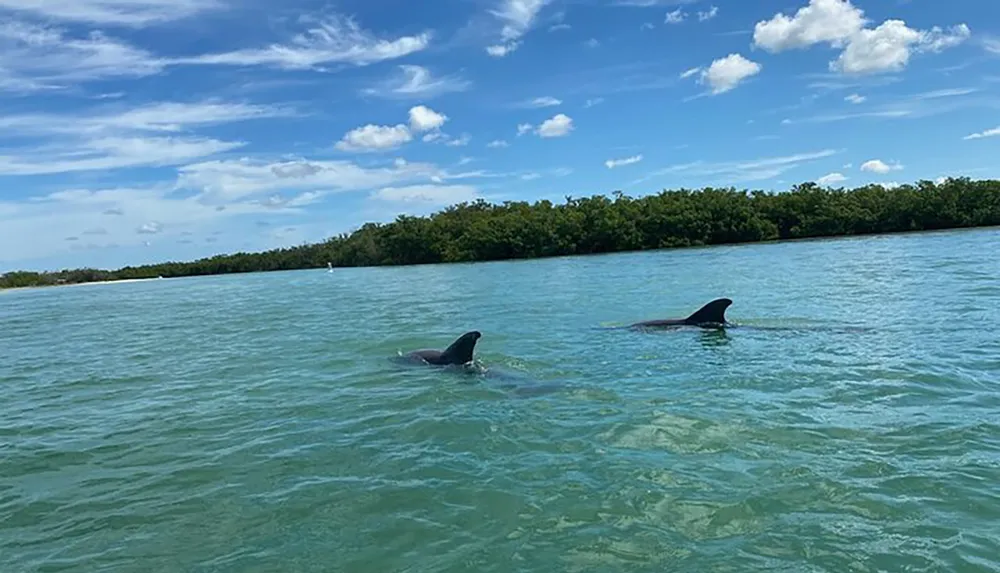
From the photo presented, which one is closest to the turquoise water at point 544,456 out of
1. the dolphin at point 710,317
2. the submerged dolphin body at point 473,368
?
the submerged dolphin body at point 473,368

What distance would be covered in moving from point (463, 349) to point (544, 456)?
5.92 m

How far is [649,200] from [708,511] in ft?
320

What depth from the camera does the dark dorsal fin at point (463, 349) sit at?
44.6ft

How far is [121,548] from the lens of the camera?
6375mm

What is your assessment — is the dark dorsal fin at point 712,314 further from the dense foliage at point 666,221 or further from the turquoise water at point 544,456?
the dense foliage at point 666,221

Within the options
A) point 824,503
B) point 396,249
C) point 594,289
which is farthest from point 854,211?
point 824,503

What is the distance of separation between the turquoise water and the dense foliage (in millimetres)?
72716

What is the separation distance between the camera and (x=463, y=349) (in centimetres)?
1373

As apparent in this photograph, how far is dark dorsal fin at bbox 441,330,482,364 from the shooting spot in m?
13.6

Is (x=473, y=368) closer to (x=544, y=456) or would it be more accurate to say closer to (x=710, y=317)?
(x=544, y=456)

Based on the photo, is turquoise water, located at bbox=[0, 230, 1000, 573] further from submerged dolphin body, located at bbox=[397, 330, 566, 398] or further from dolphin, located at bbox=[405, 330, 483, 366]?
dolphin, located at bbox=[405, 330, 483, 366]

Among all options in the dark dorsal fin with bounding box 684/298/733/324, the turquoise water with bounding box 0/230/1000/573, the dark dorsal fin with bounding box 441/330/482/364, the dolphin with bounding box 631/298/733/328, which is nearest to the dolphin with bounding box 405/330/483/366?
the dark dorsal fin with bounding box 441/330/482/364

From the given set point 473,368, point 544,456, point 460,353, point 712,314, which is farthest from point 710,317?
point 544,456

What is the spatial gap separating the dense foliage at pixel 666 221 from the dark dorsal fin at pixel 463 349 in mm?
81532
